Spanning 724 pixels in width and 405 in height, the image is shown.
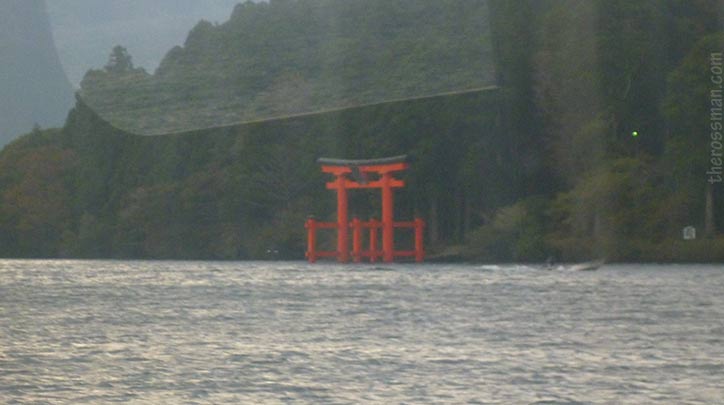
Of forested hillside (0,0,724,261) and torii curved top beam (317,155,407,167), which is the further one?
torii curved top beam (317,155,407,167)

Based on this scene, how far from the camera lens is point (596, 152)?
91.9ft

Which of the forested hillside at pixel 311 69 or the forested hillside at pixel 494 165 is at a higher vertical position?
the forested hillside at pixel 494 165

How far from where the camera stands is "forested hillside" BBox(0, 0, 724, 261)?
2659 cm

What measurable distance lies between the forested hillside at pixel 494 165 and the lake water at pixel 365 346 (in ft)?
31.2

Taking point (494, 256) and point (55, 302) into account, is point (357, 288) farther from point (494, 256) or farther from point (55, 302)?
point (494, 256)

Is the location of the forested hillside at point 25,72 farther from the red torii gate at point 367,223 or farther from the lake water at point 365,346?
the red torii gate at point 367,223

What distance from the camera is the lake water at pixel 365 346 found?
546 centimetres

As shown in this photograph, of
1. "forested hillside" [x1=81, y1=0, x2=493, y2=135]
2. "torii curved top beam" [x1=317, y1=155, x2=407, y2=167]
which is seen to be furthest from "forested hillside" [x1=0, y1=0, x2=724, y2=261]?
"forested hillside" [x1=81, y1=0, x2=493, y2=135]

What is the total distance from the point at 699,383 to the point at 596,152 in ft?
74.2

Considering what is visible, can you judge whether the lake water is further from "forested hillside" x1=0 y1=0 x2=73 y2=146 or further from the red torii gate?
the red torii gate

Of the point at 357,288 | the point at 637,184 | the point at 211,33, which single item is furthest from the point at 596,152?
the point at 211,33

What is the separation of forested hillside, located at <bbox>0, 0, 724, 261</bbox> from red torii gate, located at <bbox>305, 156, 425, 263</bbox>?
1.62 meters

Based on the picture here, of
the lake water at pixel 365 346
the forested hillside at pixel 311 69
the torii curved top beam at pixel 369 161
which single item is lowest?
the lake water at pixel 365 346

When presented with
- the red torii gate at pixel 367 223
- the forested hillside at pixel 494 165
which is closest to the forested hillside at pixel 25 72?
the forested hillside at pixel 494 165
